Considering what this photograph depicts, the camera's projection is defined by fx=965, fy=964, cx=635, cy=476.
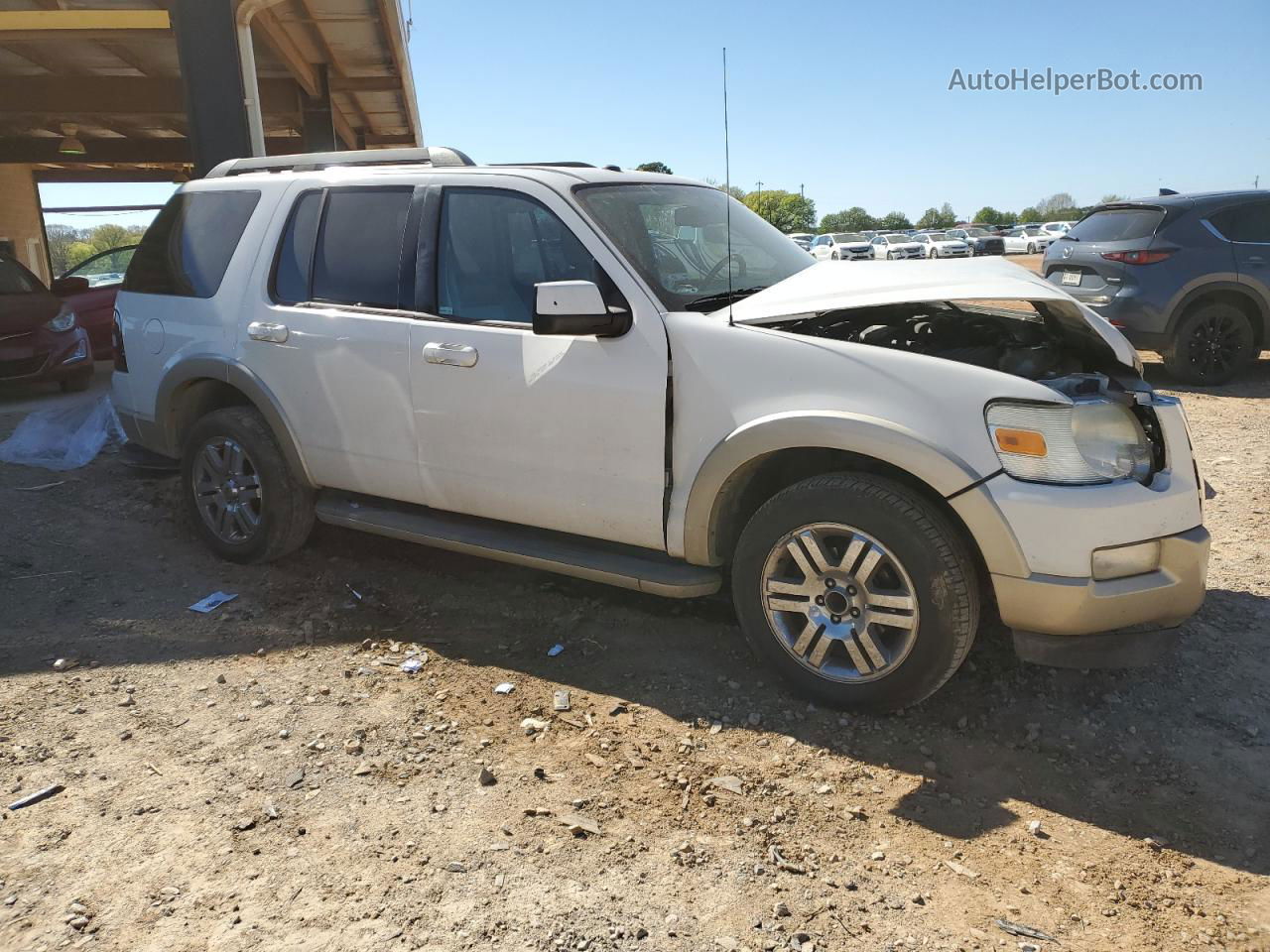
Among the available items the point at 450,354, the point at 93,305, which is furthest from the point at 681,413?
the point at 93,305

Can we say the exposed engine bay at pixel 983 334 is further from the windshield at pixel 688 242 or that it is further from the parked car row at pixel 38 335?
the parked car row at pixel 38 335

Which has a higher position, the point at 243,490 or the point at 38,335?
the point at 38,335

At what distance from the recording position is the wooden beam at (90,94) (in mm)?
15164

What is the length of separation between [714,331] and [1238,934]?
228cm

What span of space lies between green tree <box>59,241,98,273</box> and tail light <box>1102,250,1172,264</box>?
40495 millimetres

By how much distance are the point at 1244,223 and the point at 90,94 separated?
16044 mm

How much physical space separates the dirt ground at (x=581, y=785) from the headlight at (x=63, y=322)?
6635 millimetres

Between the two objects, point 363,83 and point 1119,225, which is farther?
point 363,83

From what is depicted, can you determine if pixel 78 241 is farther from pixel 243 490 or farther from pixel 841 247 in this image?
pixel 243 490

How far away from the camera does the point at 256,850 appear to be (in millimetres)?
2750

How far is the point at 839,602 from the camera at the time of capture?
325 cm

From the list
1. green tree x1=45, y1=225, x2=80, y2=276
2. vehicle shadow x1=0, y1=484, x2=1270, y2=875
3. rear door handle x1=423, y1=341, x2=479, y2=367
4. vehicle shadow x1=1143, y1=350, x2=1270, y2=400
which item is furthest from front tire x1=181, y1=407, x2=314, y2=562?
green tree x1=45, y1=225, x2=80, y2=276

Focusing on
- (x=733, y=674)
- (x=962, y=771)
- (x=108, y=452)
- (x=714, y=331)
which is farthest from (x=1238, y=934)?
(x=108, y=452)

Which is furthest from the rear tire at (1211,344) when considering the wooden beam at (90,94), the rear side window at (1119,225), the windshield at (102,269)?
the wooden beam at (90,94)
